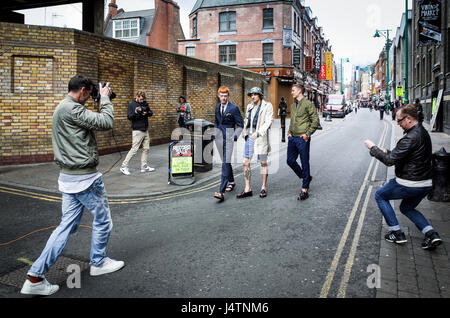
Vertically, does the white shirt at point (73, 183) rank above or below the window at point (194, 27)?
below

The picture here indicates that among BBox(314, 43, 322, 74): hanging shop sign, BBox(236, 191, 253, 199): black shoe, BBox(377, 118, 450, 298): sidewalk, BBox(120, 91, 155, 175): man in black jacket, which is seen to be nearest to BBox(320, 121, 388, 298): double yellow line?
BBox(377, 118, 450, 298): sidewalk

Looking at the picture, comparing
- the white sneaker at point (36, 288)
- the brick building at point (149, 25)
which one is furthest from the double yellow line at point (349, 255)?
the brick building at point (149, 25)

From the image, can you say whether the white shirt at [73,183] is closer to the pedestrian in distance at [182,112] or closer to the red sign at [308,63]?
the pedestrian in distance at [182,112]

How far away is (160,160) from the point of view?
12.0 meters

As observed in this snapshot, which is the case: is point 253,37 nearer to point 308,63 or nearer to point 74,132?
point 308,63

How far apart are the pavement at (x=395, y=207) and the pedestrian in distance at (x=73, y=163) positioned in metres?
2.97

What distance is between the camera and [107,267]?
4031 millimetres

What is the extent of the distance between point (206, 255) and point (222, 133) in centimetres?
337

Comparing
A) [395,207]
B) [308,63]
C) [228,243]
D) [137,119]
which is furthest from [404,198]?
[308,63]

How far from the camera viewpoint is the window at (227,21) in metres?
37.9

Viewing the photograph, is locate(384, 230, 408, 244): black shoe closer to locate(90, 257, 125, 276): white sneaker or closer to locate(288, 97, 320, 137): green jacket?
locate(288, 97, 320, 137): green jacket

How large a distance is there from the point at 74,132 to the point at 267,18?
36.5m

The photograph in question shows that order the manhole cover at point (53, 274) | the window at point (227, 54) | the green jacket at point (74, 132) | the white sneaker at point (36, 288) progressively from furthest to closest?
the window at point (227, 54) → the manhole cover at point (53, 274) → the green jacket at point (74, 132) → the white sneaker at point (36, 288)

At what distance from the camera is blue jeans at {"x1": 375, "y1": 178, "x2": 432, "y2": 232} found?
451 centimetres
